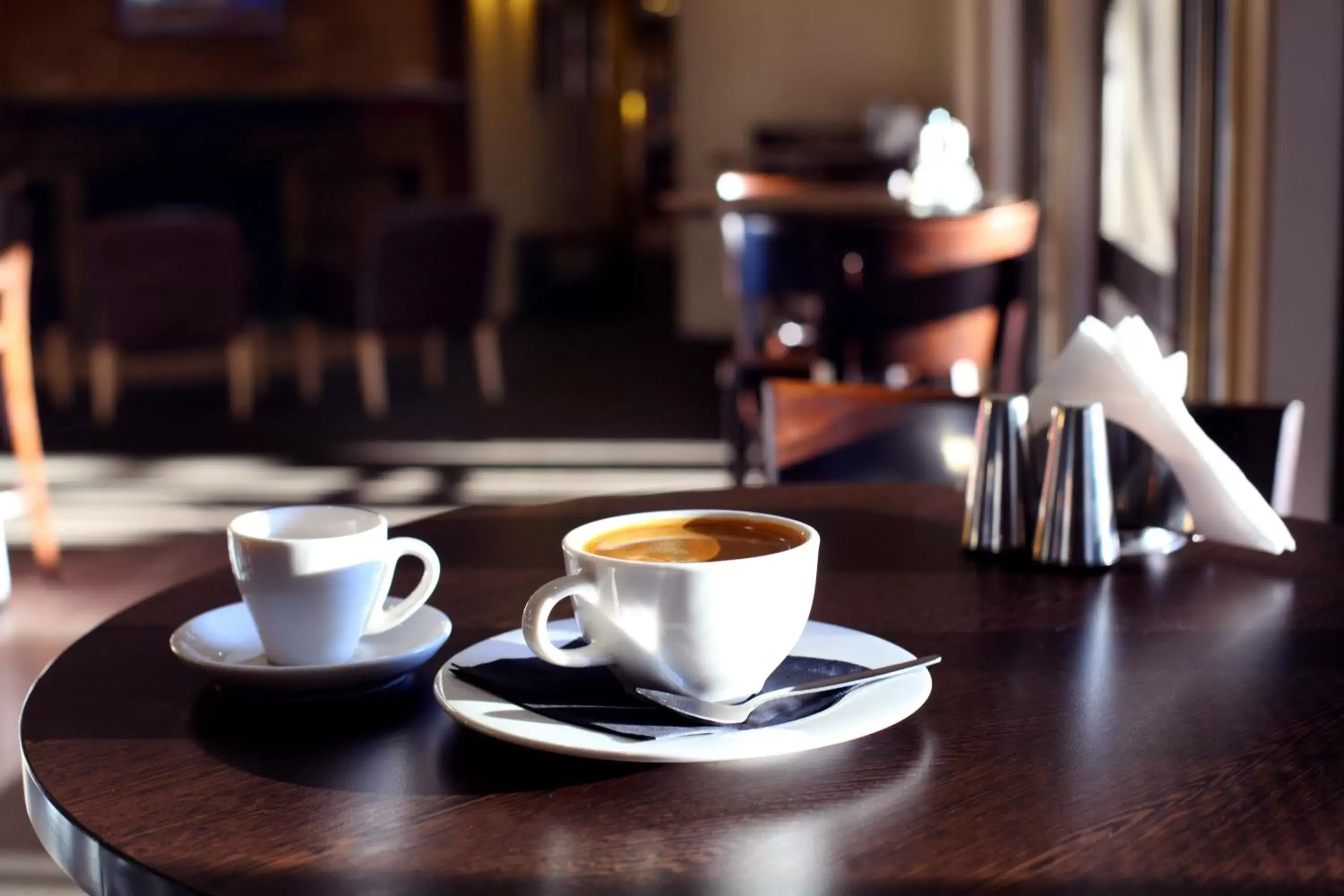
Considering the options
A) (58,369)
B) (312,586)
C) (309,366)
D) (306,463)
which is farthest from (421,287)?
(312,586)

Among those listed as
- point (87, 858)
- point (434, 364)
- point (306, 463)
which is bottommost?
point (306, 463)

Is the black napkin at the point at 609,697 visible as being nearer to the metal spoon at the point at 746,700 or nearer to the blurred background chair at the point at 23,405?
the metal spoon at the point at 746,700

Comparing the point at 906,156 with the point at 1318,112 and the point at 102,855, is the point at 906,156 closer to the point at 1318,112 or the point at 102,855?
the point at 1318,112

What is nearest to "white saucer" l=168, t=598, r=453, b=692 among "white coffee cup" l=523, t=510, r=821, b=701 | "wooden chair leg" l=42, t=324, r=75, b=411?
"white coffee cup" l=523, t=510, r=821, b=701

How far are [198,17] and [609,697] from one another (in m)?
8.28

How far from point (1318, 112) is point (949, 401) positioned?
35.6 inches

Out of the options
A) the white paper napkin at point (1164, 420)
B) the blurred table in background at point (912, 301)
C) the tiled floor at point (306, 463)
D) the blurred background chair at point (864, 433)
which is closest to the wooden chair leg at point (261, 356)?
the tiled floor at point (306, 463)

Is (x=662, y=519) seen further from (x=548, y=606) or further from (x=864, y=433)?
(x=864, y=433)

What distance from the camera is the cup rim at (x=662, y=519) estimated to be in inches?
28.3

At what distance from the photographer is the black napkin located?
0.73 meters

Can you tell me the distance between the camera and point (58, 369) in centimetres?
689

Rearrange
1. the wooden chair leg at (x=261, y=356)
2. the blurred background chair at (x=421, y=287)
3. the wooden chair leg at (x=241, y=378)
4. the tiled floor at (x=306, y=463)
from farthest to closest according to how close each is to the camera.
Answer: the wooden chair leg at (x=261, y=356), the blurred background chair at (x=421, y=287), the wooden chair leg at (x=241, y=378), the tiled floor at (x=306, y=463)

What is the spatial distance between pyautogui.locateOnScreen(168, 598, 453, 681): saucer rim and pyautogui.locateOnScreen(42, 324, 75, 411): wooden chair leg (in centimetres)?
617

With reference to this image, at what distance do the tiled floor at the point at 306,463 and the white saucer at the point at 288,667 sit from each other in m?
1.53
